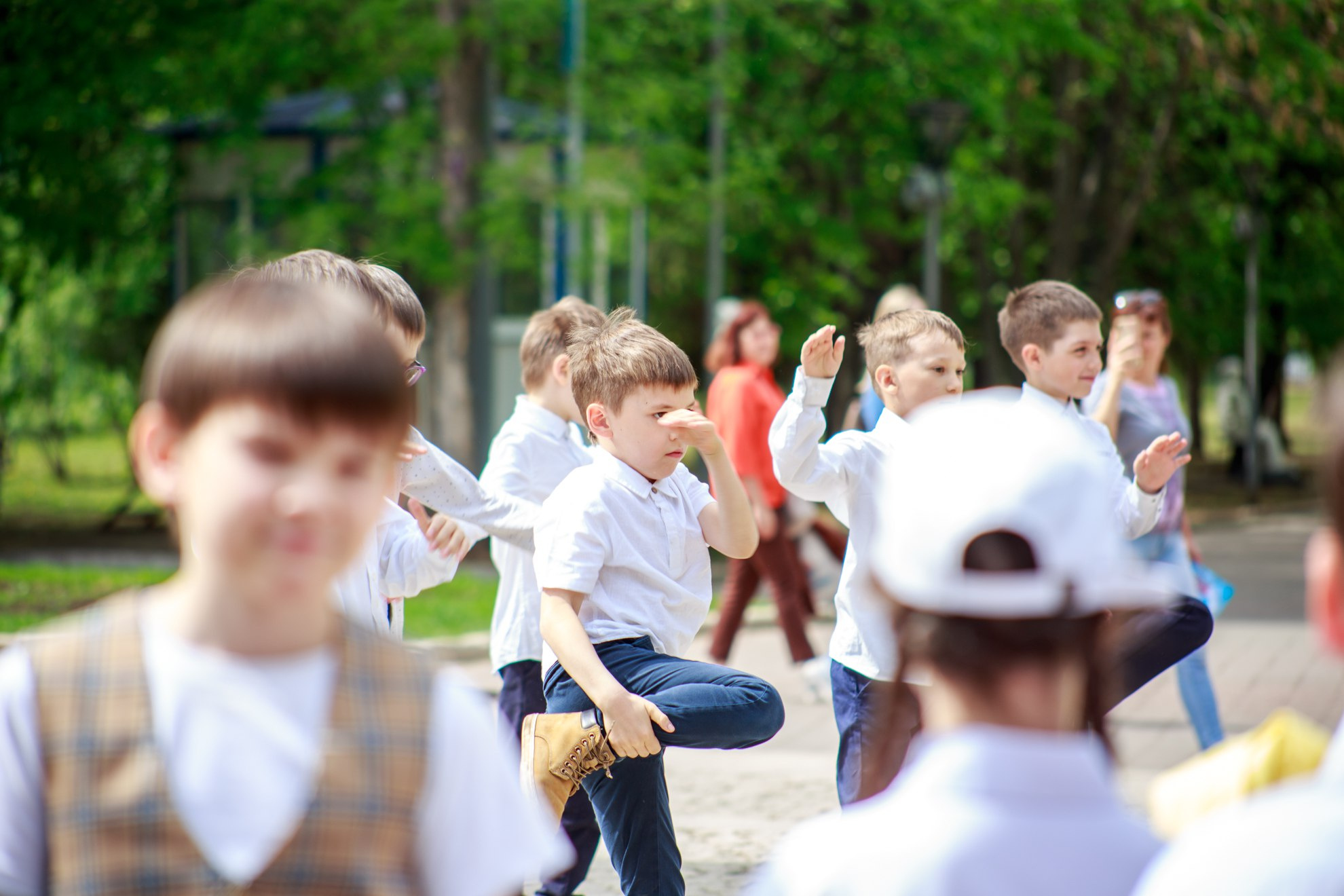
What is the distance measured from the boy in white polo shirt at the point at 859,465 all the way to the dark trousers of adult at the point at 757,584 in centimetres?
Answer: 384

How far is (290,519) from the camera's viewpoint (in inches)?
61.7

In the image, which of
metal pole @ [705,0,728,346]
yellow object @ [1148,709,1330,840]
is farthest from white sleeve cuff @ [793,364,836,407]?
metal pole @ [705,0,728,346]

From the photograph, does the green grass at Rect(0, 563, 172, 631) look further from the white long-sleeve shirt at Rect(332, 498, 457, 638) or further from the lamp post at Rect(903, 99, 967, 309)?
the lamp post at Rect(903, 99, 967, 309)

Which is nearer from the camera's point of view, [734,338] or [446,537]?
[446,537]

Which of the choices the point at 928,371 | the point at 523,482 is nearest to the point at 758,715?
the point at 928,371

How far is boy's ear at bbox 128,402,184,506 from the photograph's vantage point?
1671 millimetres

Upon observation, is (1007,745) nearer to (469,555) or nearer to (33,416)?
(469,555)

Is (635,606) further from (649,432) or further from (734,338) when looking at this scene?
(734,338)

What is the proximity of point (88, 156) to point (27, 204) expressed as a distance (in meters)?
0.70

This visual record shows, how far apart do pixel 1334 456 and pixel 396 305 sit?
2.38 m

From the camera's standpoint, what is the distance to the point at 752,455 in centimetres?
822

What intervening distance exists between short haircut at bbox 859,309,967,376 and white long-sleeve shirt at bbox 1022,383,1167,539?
293mm

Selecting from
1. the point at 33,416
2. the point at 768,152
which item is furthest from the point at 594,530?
the point at 33,416

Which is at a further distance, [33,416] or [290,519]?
[33,416]
